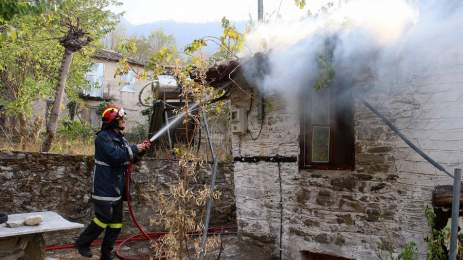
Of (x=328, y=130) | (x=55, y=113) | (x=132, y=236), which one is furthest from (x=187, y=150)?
(x=55, y=113)

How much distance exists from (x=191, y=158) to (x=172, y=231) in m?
0.82

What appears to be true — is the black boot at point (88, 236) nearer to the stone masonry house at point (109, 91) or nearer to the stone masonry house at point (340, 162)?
the stone masonry house at point (340, 162)

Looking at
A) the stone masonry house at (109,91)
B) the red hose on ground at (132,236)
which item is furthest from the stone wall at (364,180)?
the stone masonry house at (109,91)

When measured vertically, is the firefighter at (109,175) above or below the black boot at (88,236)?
above

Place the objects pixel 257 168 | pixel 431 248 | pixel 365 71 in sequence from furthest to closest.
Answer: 1. pixel 257 168
2. pixel 365 71
3. pixel 431 248

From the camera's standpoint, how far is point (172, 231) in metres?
4.64

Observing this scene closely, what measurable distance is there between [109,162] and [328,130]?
117 inches

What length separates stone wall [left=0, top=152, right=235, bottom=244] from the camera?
7.36 meters

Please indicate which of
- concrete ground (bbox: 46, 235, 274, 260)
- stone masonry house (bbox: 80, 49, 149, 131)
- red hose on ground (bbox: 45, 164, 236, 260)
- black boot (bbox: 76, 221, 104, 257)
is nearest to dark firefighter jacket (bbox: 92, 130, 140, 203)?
red hose on ground (bbox: 45, 164, 236, 260)

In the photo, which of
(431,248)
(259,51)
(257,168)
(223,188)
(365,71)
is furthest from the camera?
(223,188)

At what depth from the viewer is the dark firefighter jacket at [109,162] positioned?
5586 mm

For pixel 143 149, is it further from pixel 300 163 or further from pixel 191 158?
pixel 300 163

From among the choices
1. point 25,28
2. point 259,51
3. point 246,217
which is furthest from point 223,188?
point 25,28

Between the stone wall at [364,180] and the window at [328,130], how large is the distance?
0.12 m
